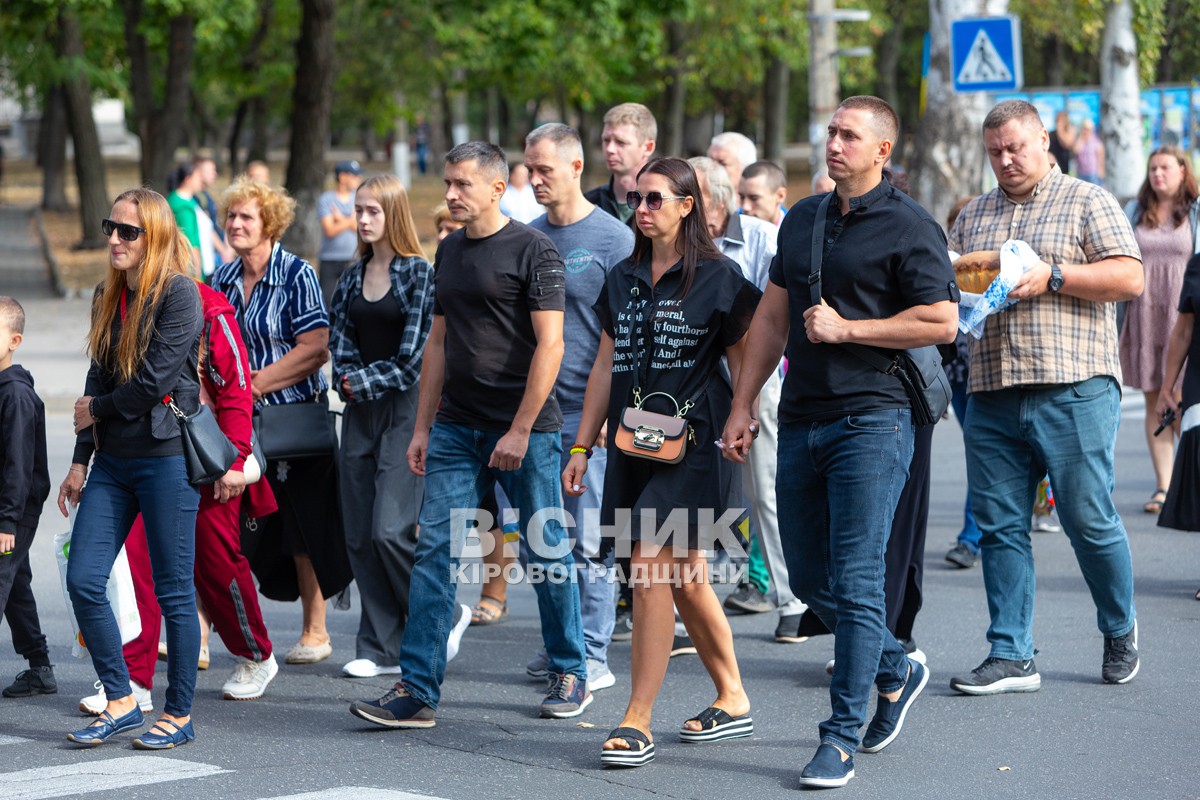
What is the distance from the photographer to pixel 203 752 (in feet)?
17.5

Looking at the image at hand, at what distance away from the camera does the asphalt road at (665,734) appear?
16.1 ft

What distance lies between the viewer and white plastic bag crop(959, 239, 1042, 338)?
5445 mm

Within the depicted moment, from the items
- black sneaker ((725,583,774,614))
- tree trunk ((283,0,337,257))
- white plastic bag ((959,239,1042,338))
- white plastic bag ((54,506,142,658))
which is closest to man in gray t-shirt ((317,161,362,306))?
tree trunk ((283,0,337,257))

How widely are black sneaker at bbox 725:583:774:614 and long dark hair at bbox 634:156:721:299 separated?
248cm

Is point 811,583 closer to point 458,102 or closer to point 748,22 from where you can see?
point 748,22

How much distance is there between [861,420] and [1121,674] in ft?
6.19

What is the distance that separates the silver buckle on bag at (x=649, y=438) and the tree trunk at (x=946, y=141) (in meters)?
11.3

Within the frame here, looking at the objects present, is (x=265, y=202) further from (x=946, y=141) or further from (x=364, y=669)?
(x=946, y=141)

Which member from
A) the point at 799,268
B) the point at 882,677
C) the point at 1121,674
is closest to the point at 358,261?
the point at 799,268

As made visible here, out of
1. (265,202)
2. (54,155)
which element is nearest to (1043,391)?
(265,202)

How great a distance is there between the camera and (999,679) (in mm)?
5906

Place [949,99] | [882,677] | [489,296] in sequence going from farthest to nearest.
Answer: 1. [949,99]
2. [489,296]
3. [882,677]

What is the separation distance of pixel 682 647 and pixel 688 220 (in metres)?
2.13

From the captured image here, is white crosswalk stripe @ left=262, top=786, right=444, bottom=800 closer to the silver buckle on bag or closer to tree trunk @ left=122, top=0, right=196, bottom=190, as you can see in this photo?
the silver buckle on bag
